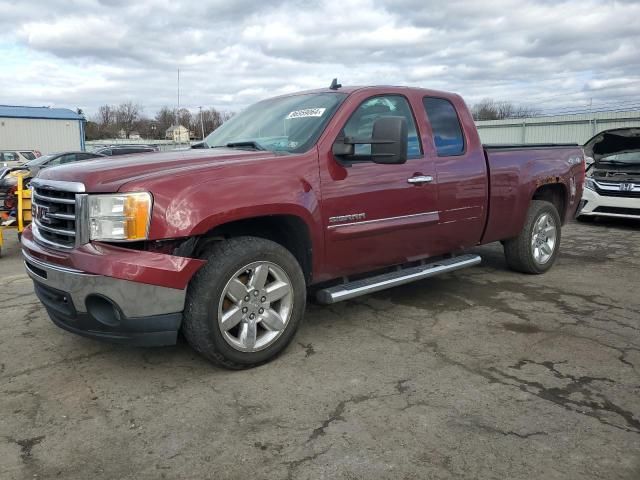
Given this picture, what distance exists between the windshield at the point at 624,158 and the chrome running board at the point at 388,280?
6.26 metres

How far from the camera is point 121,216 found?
309 cm

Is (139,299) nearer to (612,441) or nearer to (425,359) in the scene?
(425,359)

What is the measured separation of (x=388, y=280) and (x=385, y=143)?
1106mm

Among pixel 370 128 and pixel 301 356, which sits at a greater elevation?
pixel 370 128

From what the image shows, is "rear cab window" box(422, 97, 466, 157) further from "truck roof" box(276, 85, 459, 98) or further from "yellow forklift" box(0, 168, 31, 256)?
"yellow forklift" box(0, 168, 31, 256)

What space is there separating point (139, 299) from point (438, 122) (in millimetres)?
3038

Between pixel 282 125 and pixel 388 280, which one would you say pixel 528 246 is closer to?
pixel 388 280

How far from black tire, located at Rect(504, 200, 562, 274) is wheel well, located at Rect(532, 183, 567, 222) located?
0.53 feet

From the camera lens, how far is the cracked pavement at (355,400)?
2576 mm

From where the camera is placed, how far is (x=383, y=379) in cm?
346

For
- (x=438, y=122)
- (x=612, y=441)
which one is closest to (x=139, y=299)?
(x=612, y=441)

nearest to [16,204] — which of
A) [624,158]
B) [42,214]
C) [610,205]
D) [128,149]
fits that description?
[128,149]

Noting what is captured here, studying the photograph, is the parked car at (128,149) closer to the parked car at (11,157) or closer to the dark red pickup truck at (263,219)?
the dark red pickup truck at (263,219)

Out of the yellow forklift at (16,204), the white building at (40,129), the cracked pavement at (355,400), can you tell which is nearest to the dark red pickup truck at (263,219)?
the cracked pavement at (355,400)
